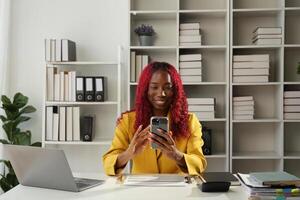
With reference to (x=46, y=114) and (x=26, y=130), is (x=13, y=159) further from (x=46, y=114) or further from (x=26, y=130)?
(x=26, y=130)

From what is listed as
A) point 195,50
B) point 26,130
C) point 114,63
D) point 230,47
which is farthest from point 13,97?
point 230,47

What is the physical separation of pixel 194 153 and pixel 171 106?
319 mm

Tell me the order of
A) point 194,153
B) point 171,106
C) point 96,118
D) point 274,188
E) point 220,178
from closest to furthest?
1. point 274,188
2. point 220,178
3. point 194,153
4. point 171,106
5. point 96,118

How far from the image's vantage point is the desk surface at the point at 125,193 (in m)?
1.46

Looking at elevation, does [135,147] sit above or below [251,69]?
below

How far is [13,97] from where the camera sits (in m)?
3.80

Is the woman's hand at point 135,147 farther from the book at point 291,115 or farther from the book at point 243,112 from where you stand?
the book at point 291,115

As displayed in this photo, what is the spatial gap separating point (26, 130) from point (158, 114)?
2.08m

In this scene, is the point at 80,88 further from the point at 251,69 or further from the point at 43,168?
the point at 43,168

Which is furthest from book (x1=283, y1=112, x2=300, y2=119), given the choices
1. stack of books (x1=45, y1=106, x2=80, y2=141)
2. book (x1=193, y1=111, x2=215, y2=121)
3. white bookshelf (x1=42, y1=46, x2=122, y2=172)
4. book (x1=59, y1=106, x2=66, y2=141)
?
book (x1=59, y1=106, x2=66, y2=141)

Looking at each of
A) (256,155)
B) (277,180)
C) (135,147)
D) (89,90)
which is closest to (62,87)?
(89,90)

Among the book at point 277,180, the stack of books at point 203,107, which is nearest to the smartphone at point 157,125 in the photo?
the book at point 277,180

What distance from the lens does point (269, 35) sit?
3.39 meters

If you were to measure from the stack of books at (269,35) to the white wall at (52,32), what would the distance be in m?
1.27
